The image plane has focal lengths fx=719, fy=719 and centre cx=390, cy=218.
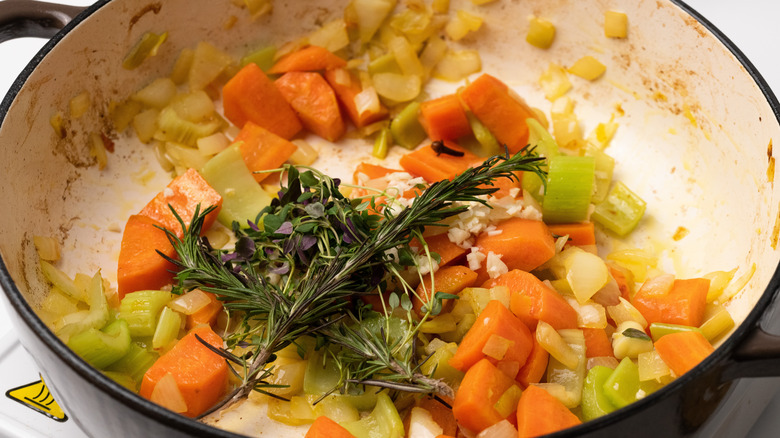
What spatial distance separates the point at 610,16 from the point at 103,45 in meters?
1.61

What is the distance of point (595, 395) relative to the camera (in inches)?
65.6

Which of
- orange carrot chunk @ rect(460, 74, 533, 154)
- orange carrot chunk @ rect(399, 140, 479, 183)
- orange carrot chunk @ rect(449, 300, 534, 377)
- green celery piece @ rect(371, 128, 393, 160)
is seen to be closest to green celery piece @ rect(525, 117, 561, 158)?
orange carrot chunk @ rect(460, 74, 533, 154)

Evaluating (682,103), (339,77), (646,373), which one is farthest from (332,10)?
(646,373)

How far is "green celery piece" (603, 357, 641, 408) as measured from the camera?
1649 millimetres

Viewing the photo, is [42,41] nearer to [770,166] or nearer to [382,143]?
[382,143]

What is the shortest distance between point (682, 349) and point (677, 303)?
25 centimetres

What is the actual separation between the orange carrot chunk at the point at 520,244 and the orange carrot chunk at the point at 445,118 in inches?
22.8

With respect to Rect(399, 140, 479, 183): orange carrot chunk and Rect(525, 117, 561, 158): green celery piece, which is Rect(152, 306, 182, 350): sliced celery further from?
Rect(525, 117, 561, 158): green celery piece

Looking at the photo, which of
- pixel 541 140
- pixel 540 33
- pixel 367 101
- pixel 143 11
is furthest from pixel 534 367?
pixel 143 11

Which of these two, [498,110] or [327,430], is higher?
[498,110]

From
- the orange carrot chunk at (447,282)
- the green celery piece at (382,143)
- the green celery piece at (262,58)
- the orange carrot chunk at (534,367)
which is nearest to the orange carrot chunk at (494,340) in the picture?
the orange carrot chunk at (534,367)

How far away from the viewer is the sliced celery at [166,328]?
73.0 inches

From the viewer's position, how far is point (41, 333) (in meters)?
1.41

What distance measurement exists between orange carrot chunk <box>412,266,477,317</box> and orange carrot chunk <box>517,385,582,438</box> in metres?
0.35
